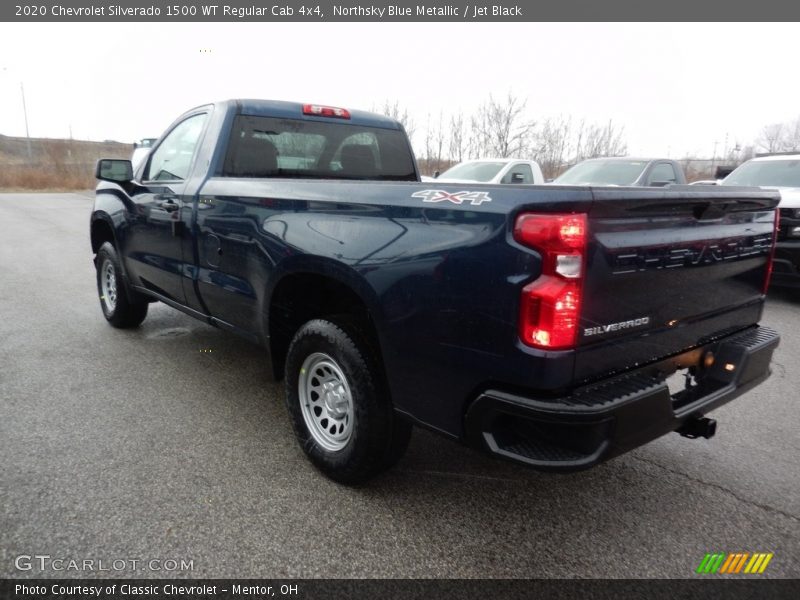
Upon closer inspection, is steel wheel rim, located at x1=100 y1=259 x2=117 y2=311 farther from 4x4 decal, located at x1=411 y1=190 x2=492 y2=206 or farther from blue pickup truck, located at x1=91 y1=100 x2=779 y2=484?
4x4 decal, located at x1=411 y1=190 x2=492 y2=206

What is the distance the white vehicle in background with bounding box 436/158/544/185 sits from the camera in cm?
1152

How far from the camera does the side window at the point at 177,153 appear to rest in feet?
13.1

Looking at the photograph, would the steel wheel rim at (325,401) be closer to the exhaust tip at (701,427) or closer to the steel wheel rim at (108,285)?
the exhaust tip at (701,427)

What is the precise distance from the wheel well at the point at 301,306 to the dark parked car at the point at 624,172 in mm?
8123

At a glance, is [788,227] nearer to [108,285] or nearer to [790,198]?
[790,198]

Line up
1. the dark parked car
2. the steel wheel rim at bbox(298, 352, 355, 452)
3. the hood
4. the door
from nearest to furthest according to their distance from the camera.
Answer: the steel wheel rim at bbox(298, 352, 355, 452)
the door
the hood
the dark parked car

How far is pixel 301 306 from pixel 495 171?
31.2 feet

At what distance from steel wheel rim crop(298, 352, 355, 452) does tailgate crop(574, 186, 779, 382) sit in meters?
1.24

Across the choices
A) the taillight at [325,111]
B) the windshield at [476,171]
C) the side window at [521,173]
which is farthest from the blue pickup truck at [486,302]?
the windshield at [476,171]

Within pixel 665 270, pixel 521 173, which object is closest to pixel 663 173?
pixel 521 173

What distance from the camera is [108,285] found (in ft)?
17.9

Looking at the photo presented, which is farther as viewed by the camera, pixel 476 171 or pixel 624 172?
pixel 476 171


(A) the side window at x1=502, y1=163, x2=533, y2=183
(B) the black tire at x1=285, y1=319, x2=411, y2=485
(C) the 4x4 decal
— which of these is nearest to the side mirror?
(B) the black tire at x1=285, y1=319, x2=411, y2=485

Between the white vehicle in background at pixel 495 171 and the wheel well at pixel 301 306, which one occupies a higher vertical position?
the white vehicle in background at pixel 495 171
